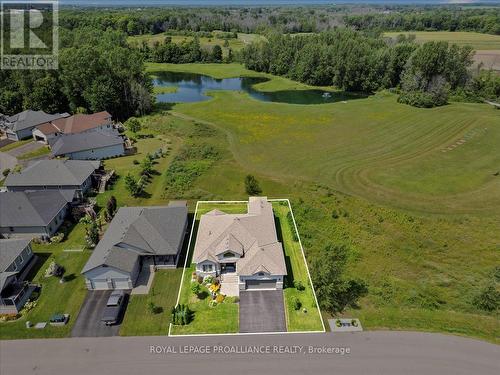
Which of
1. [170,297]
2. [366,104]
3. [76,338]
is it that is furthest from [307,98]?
[76,338]

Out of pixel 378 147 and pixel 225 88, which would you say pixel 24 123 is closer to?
pixel 225 88

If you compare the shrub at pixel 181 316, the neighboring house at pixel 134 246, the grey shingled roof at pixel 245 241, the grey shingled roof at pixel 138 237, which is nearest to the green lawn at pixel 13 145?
the neighboring house at pixel 134 246

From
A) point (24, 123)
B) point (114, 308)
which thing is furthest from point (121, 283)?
point (24, 123)

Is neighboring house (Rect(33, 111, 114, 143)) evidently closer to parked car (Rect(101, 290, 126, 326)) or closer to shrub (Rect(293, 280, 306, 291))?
parked car (Rect(101, 290, 126, 326))

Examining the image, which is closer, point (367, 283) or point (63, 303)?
point (63, 303)

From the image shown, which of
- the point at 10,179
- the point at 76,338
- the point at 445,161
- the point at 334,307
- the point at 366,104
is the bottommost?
the point at 76,338

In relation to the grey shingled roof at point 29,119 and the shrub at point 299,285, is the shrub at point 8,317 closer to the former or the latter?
the shrub at point 299,285

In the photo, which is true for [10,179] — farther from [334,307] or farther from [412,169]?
[412,169]

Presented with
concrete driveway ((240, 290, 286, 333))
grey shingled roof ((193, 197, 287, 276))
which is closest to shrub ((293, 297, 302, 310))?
concrete driveway ((240, 290, 286, 333))

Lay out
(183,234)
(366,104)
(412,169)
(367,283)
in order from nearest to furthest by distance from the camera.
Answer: (367,283), (183,234), (412,169), (366,104)
